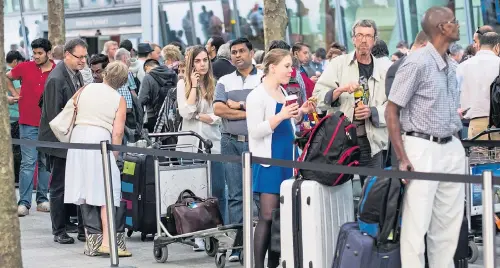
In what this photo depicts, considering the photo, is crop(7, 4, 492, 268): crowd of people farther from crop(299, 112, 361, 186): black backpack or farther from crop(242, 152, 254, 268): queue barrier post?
crop(242, 152, 254, 268): queue barrier post

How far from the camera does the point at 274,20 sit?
691 inches

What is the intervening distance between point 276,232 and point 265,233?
182 millimetres

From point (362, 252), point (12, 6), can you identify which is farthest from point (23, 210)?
point (12, 6)

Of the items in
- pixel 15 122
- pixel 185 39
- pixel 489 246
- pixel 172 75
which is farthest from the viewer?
pixel 185 39

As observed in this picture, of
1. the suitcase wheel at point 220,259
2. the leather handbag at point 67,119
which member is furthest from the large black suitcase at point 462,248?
the leather handbag at point 67,119

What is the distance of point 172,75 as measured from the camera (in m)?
14.4

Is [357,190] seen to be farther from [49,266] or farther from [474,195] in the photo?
[49,266]

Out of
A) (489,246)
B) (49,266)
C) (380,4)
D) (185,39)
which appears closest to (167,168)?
(49,266)

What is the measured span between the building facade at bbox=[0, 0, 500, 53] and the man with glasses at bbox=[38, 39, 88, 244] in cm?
1683

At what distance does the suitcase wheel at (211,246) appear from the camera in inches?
414

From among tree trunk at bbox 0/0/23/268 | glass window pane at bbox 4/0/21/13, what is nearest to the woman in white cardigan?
tree trunk at bbox 0/0/23/268

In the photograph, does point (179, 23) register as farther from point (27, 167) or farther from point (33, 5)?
point (27, 167)

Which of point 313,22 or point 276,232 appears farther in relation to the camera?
point 313,22

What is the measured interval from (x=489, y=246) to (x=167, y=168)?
4664 mm
